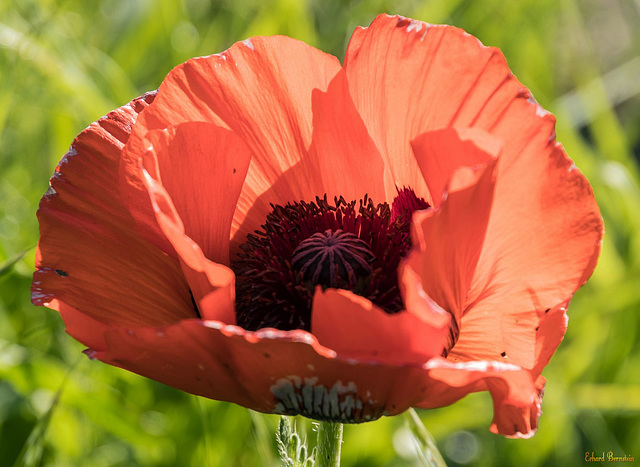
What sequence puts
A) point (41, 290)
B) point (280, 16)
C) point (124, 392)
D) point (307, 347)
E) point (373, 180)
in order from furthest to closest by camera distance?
point (280, 16) → point (124, 392) → point (373, 180) → point (41, 290) → point (307, 347)

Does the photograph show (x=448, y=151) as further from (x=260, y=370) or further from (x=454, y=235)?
(x=260, y=370)

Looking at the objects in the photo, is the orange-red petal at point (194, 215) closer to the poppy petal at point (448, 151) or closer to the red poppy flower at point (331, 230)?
the red poppy flower at point (331, 230)

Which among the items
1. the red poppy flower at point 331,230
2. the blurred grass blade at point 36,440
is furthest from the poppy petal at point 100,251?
the blurred grass blade at point 36,440

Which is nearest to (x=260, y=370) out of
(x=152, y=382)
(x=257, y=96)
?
(x=257, y=96)

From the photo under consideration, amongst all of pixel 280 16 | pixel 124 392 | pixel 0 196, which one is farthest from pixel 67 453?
pixel 280 16

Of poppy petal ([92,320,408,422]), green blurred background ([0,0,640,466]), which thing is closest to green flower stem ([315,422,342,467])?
poppy petal ([92,320,408,422])

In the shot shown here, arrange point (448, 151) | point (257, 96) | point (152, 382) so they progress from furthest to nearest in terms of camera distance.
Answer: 1. point (152, 382)
2. point (257, 96)
3. point (448, 151)

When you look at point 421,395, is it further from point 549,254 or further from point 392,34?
point 392,34

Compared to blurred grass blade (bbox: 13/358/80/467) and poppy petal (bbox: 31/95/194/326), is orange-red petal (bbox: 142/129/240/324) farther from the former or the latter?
blurred grass blade (bbox: 13/358/80/467)
